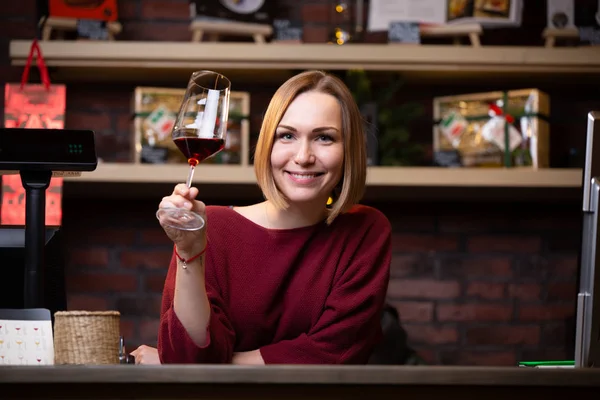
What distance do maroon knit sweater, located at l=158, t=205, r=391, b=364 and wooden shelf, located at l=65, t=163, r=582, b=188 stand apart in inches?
33.8

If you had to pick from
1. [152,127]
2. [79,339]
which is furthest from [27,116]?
[79,339]

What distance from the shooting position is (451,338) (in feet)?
8.81

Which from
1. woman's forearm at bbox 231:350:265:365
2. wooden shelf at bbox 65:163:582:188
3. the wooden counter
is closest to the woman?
woman's forearm at bbox 231:350:265:365

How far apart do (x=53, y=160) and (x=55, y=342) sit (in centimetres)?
33

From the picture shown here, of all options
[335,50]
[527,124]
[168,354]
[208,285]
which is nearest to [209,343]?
[168,354]

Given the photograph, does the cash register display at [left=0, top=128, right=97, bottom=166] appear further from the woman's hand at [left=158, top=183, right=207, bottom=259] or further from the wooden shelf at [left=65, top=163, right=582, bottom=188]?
the wooden shelf at [left=65, top=163, right=582, bottom=188]

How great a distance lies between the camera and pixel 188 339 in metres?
1.24

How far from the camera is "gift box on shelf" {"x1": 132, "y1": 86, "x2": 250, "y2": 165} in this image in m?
2.43

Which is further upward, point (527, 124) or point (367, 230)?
point (527, 124)

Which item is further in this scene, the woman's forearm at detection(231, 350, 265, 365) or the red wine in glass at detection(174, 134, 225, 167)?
the woman's forearm at detection(231, 350, 265, 365)

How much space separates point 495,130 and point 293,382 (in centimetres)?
176

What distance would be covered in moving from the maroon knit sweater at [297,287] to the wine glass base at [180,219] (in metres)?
0.37

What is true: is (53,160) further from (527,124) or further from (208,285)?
(527,124)

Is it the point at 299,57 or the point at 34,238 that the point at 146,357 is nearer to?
the point at 34,238
